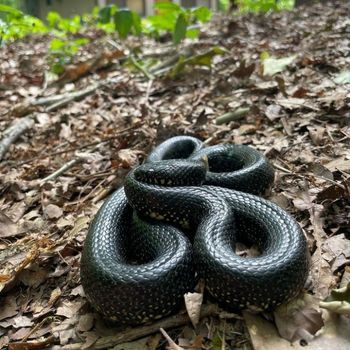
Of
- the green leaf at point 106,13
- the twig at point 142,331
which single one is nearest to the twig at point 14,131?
the green leaf at point 106,13

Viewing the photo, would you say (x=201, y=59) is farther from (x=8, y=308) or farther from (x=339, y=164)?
(x=8, y=308)

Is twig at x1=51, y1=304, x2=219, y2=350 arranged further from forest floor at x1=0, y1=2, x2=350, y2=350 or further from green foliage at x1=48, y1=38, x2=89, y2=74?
green foliage at x1=48, y1=38, x2=89, y2=74

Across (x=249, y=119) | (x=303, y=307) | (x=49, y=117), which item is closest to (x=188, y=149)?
(x=249, y=119)

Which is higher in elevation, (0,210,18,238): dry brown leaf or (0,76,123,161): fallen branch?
(0,76,123,161): fallen branch

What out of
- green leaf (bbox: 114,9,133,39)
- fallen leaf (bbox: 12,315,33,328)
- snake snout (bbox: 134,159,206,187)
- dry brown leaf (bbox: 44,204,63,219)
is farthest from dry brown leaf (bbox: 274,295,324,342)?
green leaf (bbox: 114,9,133,39)

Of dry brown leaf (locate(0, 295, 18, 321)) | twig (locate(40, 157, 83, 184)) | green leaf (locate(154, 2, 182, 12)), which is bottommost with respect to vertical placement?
dry brown leaf (locate(0, 295, 18, 321))

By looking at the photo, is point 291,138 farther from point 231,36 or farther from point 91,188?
point 231,36

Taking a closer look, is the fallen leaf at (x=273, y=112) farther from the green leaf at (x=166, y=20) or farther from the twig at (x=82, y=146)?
the green leaf at (x=166, y=20)
